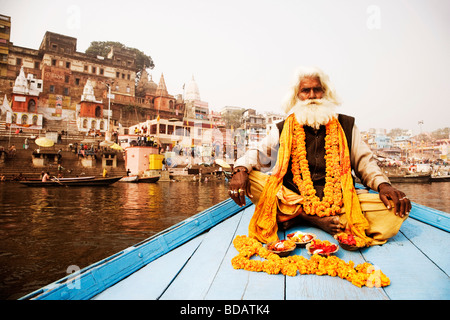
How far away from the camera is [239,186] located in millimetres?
2121

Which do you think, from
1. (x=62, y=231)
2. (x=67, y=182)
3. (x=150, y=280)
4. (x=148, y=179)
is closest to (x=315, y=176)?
(x=150, y=280)

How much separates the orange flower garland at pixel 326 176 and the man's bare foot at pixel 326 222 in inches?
1.6

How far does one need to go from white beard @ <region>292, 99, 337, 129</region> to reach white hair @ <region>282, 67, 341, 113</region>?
10 centimetres

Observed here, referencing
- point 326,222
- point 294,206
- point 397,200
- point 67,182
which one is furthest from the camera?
point 67,182

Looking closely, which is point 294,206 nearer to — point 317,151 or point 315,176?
point 315,176

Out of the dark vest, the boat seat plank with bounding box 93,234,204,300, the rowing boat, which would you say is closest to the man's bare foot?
the dark vest

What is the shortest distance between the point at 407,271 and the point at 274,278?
0.72 metres

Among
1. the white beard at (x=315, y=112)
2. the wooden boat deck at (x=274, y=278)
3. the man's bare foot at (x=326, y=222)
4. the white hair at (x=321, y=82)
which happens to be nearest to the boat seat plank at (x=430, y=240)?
the wooden boat deck at (x=274, y=278)

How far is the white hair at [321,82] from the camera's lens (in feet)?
7.92

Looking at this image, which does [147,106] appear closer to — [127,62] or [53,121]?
[127,62]

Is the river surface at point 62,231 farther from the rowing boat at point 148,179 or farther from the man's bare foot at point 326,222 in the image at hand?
the rowing boat at point 148,179

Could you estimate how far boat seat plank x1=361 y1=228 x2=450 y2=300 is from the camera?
126 centimetres

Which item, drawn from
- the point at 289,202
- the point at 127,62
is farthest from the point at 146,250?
the point at 127,62

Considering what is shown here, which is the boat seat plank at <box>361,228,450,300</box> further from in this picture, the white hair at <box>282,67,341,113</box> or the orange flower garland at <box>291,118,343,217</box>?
the white hair at <box>282,67,341,113</box>
